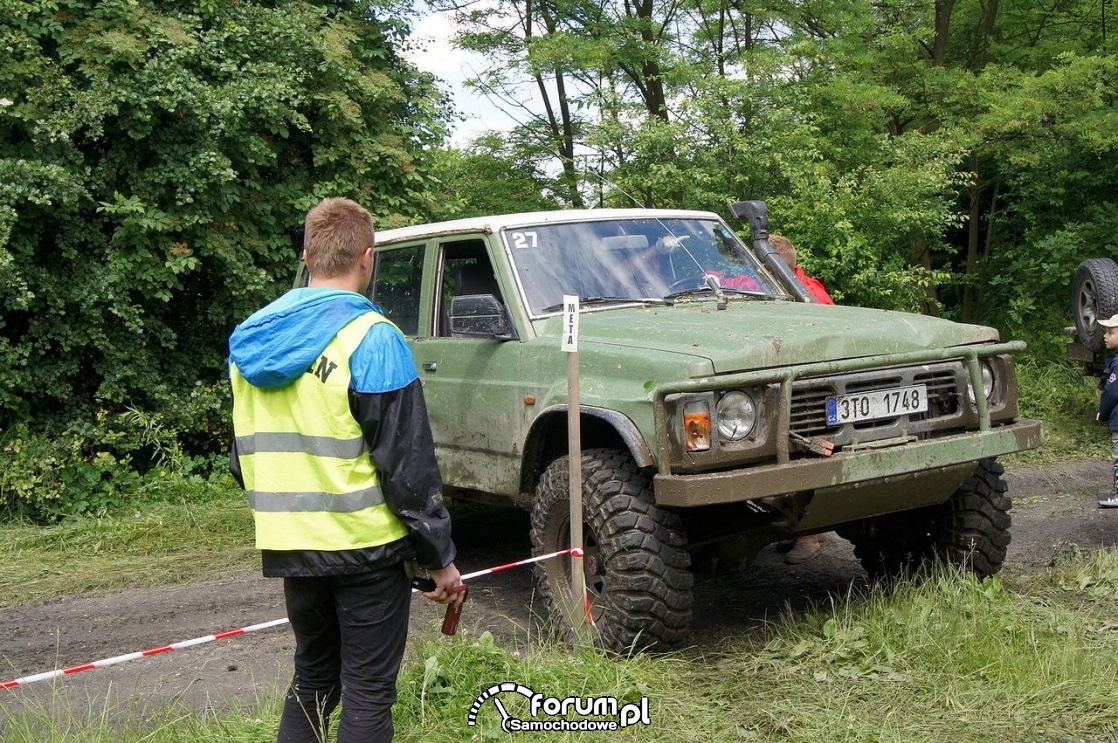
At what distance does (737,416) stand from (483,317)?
1.49 m

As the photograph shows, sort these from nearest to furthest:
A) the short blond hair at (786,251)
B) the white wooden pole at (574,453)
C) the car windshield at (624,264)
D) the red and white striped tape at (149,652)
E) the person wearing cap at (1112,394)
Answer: the red and white striped tape at (149,652) < the white wooden pole at (574,453) < the car windshield at (624,264) < the person wearing cap at (1112,394) < the short blond hair at (786,251)

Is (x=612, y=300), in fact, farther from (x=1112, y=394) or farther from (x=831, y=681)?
(x=1112, y=394)

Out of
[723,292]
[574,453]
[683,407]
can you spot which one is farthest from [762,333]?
[723,292]

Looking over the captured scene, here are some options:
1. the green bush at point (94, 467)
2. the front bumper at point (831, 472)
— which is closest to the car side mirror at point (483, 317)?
the front bumper at point (831, 472)

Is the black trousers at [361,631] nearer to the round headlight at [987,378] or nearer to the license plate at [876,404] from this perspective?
the license plate at [876,404]

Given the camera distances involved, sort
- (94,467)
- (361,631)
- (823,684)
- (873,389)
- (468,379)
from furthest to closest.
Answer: (94,467) → (468,379) → (873,389) → (823,684) → (361,631)

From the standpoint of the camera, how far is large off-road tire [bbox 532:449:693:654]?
13.7 ft

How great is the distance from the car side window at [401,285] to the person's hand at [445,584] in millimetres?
2925

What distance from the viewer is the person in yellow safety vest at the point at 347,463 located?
2.84 meters

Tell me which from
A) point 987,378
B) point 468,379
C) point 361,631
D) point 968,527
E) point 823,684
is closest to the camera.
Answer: point 361,631

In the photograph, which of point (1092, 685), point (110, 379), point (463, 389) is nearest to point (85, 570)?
point (110, 379)

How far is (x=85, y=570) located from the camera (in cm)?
673

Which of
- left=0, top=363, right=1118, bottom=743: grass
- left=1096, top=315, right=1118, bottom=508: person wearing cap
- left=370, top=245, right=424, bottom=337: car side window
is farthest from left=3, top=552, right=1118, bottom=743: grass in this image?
left=1096, top=315, right=1118, bottom=508: person wearing cap

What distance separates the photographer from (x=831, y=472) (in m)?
4.07
